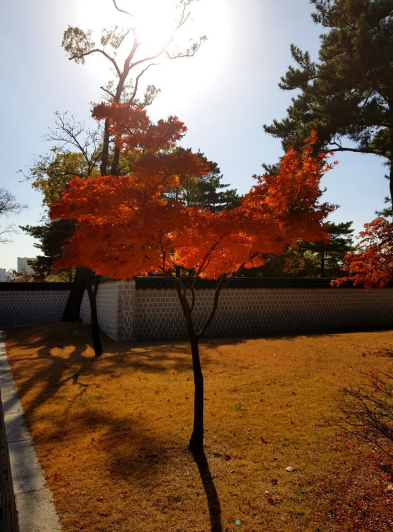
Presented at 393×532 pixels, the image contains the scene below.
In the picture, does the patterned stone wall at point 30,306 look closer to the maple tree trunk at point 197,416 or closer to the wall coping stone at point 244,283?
the wall coping stone at point 244,283

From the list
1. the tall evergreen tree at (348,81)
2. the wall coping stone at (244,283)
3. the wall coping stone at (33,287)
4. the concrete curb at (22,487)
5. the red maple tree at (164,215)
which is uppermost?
the tall evergreen tree at (348,81)

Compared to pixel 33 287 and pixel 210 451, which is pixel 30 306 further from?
pixel 210 451

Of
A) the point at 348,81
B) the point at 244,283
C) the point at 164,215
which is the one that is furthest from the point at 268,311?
the point at 164,215

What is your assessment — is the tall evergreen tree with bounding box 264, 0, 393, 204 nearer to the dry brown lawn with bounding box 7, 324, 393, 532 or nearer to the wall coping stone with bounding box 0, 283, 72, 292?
the dry brown lawn with bounding box 7, 324, 393, 532

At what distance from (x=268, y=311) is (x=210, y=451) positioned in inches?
488

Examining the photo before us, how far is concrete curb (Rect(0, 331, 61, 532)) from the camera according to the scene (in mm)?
2498

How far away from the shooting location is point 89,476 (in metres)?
3.92

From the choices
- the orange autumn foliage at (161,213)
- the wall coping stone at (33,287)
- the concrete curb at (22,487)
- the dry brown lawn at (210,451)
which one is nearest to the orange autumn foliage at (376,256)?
the dry brown lawn at (210,451)

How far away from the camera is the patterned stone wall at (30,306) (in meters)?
22.1

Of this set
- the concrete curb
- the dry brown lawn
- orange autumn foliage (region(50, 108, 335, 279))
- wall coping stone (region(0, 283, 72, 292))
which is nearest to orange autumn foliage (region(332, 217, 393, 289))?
the dry brown lawn

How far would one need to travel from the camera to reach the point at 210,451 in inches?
175

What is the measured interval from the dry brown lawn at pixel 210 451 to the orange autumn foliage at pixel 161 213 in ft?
7.70

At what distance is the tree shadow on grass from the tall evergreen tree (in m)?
→ 10.9

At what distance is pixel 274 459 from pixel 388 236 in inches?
368
